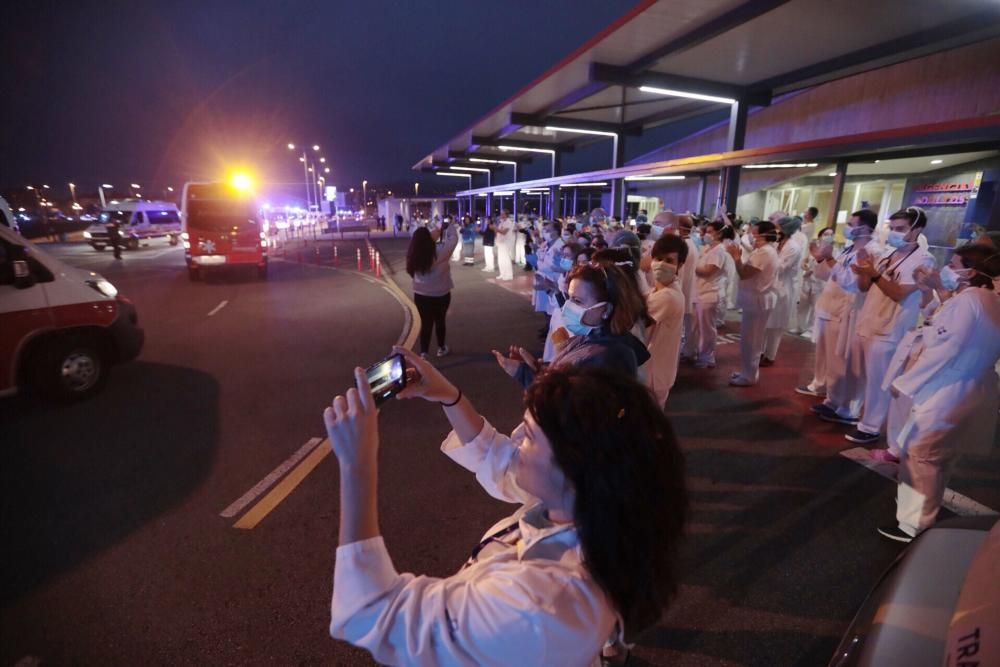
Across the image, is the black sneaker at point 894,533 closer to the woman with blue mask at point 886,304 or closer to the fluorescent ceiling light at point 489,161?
the woman with blue mask at point 886,304

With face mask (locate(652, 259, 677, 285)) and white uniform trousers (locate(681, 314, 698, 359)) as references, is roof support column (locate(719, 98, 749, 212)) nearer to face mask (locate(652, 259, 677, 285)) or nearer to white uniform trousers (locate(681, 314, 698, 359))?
white uniform trousers (locate(681, 314, 698, 359))

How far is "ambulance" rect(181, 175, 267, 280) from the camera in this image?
14047 millimetres

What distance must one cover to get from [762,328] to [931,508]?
10.4ft

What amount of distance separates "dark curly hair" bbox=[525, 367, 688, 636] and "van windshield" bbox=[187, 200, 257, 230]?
52.2 feet

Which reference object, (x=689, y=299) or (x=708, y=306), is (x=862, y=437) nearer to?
(x=708, y=306)

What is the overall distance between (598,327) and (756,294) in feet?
13.3

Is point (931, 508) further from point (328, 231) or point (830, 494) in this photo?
point (328, 231)

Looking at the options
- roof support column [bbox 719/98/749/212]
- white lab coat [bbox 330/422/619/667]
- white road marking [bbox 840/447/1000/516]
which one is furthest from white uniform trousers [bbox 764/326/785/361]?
white lab coat [bbox 330/422/619/667]

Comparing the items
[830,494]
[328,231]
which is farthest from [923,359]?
[328,231]

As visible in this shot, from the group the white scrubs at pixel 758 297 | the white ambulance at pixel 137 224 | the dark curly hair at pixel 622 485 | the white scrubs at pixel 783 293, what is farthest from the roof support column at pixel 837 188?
the white ambulance at pixel 137 224

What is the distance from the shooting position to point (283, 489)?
3855mm

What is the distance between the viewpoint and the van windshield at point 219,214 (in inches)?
567

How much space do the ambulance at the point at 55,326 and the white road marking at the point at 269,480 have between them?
10.2 feet

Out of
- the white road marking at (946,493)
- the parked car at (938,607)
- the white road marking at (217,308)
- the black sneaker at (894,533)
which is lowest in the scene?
the white road marking at (946,493)
